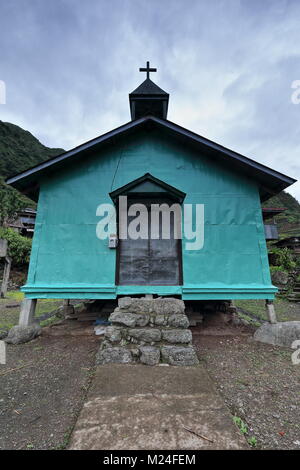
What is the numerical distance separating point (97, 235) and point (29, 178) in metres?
2.53

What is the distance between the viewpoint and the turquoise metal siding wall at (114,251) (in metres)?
5.32

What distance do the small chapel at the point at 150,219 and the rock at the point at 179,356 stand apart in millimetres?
1659

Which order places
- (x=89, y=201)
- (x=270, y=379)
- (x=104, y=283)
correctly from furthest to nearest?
(x=89, y=201)
(x=104, y=283)
(x=270, y=379)

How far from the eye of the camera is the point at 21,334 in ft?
16.1

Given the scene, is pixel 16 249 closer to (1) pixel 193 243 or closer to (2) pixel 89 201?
(2) pixel 89 201

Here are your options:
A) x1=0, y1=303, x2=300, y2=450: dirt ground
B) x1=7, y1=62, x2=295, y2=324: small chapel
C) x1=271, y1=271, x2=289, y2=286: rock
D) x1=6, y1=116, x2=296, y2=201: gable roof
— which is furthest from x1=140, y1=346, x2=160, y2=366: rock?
x1=271, y1=271, x2=289, y2=286: rock

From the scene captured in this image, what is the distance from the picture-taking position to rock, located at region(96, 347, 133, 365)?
365cm

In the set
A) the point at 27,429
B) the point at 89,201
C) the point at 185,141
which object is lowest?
the point at 27,429

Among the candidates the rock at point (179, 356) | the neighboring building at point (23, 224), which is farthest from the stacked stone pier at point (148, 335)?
the neighboring building at point (23, 224)

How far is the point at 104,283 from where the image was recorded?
5.32 meters

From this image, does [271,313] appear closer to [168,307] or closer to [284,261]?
[168,307]

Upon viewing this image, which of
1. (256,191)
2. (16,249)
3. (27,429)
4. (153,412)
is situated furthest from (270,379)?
(16,249)

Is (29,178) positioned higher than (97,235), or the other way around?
(29,178)

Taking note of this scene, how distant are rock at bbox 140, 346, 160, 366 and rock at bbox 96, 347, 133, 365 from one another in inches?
9.2
